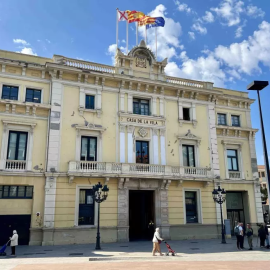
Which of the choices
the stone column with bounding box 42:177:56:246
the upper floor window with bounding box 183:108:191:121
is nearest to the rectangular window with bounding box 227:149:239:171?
the upper floor window with bounding box 183:108:191:121

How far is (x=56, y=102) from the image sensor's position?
898 inches

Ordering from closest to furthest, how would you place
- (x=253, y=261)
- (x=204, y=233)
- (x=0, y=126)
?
(x=253, y=261) → (x=0, y=126) → (x=204, y=233)

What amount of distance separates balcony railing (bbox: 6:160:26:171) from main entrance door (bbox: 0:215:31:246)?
3.31 metres

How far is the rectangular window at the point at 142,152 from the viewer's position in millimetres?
24547

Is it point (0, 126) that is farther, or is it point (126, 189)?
point (126, 189)

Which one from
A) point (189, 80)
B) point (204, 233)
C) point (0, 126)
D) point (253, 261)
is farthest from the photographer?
point (189, 80)

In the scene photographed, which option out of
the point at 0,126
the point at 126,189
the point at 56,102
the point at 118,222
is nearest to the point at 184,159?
the point at 126,189

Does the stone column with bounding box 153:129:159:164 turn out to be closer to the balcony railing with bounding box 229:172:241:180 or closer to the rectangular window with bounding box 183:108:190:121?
the rectangular window with bounding box 183:108:190:121

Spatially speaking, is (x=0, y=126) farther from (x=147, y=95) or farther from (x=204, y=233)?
(x=204, y=233)

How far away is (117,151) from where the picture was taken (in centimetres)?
2370

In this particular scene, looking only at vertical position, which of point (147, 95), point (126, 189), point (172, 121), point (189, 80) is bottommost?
point (126, 189)

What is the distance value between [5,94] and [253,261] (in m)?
19.7

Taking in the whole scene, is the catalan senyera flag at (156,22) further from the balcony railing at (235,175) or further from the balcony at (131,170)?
the balcony railing at (235,175)

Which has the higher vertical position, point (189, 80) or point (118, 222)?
point (189, 80)
